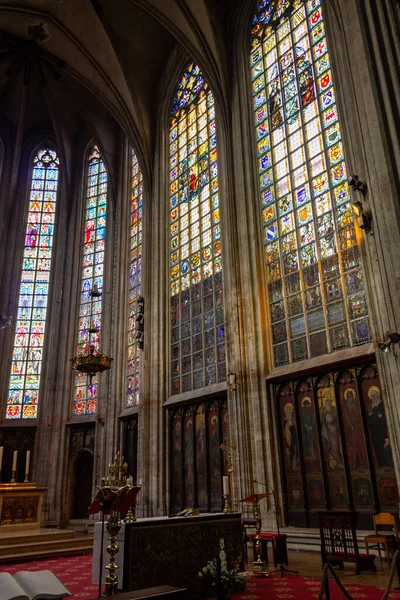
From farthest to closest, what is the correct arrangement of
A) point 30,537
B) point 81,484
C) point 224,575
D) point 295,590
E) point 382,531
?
point 81,484, point 30,537, point 382,531, point 295,590, point 224,575

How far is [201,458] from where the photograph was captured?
46.4ft

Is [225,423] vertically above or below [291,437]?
above

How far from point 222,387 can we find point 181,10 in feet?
41.1

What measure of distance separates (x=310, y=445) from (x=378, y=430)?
180cm

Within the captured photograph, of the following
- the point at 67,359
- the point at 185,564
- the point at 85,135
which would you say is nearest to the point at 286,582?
the point at 185,564

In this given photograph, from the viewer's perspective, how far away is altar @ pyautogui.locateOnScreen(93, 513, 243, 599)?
243 inches

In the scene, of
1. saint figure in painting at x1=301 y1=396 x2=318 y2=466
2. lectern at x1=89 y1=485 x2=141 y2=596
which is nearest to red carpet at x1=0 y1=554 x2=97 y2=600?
lectern at x1=89 y1=485 x2=141 y2=596

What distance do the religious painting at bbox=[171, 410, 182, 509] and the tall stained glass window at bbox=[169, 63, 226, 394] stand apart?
3.10ft

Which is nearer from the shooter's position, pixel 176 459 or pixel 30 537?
pixel 30 537

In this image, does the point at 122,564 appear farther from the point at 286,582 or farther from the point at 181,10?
the point at 181,10

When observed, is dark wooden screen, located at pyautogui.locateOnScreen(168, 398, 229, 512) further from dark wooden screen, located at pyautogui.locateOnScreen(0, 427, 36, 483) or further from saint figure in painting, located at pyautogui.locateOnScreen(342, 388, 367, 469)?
dark wooden screen, located at pyautogui.locateOnScreen(0, 427, 36, 483)

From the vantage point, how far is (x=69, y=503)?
1825cm

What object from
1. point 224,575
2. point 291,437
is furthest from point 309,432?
point 224,575

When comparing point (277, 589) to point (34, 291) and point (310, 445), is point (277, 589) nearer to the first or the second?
point (310, 445)
